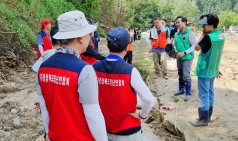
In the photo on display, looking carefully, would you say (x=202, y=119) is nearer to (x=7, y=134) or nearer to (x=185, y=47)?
(x=185, y=47)

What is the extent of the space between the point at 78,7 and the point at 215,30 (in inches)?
736

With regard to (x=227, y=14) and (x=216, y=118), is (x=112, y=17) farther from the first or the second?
(x=227, y=14)

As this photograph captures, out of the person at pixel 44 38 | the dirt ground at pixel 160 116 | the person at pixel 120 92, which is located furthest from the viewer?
the person at pixel 44 38

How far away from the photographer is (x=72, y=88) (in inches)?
68.6

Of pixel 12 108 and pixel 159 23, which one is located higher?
pixel 159 23

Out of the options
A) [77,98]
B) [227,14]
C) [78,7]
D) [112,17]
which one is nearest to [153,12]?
[112,17]

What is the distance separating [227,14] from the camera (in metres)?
102

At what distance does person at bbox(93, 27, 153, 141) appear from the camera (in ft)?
7.26

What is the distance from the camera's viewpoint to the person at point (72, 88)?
5.69 feet

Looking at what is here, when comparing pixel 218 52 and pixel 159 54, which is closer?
pixel 218 52

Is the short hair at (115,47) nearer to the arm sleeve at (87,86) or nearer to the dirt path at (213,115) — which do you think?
the arm sleeve at (87,86)

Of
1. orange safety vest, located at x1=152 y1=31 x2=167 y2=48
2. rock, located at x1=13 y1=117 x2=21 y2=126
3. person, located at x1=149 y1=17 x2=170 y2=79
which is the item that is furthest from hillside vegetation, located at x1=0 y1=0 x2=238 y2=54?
orange safety vest, located at x1=152 y1=31 x2=167 y2=48

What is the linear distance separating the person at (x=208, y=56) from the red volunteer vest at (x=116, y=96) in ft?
7.40

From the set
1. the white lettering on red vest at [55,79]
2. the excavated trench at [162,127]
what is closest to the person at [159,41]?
the excavated trench at [162,127]
